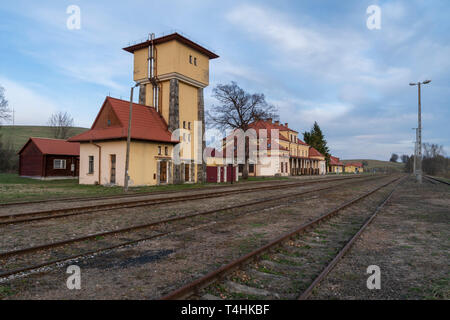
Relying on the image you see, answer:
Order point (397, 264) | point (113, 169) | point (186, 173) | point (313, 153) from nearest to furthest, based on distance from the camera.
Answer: point (397, 264), point (113, 169), point (186, 173), point (313, 153)

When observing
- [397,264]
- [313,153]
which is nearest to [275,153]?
[313,153]

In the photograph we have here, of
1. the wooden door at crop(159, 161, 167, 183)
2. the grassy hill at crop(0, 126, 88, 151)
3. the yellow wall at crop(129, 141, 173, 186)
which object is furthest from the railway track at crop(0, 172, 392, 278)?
the grassy hill at crop(0, 126, 88, 151)

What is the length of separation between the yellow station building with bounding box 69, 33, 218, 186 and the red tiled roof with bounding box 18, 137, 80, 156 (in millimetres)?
9258

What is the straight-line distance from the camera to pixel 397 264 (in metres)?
5.73

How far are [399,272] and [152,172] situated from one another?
24.0 meters

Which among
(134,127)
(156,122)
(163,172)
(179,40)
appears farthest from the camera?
(179,40)

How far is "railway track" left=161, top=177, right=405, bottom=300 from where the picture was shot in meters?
4.13

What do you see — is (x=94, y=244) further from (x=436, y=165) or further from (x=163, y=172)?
(x=436, y=165)

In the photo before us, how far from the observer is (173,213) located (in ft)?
37.0

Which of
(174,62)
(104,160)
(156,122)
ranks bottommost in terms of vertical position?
(104,160)

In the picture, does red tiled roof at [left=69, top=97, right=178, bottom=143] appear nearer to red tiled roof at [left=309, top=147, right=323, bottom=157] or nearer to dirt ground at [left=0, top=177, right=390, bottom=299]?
dirt ground at [left=0, top=177, right=390, bottom=299]

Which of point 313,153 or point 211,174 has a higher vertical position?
point 313,153

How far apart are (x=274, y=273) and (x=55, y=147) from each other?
39.1 meters

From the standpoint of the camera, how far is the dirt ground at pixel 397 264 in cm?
434
